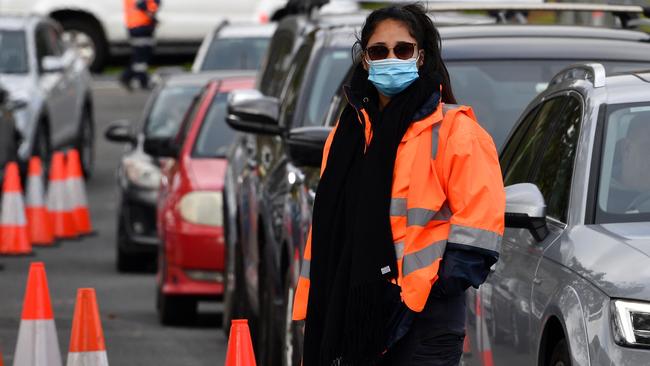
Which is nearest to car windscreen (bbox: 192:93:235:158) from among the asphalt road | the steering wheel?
the asphalt road

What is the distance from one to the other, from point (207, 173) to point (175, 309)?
1222mm

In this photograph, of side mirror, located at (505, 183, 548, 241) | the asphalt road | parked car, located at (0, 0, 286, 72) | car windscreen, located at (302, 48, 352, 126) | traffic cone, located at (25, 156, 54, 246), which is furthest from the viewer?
parked car, located at (0, 0, 286, 72)

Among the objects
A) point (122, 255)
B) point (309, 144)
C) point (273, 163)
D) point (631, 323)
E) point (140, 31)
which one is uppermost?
point (631, 323)

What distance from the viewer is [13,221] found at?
17266 mm

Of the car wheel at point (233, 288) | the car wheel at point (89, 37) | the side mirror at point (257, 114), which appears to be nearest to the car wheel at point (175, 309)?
the car wheel at point (233, 288)

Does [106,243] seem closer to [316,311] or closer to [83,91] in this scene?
[83,91]

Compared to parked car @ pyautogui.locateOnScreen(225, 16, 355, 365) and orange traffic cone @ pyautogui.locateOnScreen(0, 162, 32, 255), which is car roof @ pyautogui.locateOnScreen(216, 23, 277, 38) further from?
parked car @ pyautogui.locateOnScreen(225, 16, 355, 365)

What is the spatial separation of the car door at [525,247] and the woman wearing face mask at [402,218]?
0.77 m

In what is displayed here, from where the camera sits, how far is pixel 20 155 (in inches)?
778

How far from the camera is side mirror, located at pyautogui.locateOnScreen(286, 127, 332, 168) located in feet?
27.6

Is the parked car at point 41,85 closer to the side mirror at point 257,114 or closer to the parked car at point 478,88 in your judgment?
the side mirror at point 257,114

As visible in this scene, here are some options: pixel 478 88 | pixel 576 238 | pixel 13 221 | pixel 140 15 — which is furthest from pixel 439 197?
pixel 140 15

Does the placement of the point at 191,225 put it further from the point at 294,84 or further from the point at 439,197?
the point at 439,197

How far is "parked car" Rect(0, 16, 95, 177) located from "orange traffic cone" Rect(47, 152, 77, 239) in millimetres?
613
